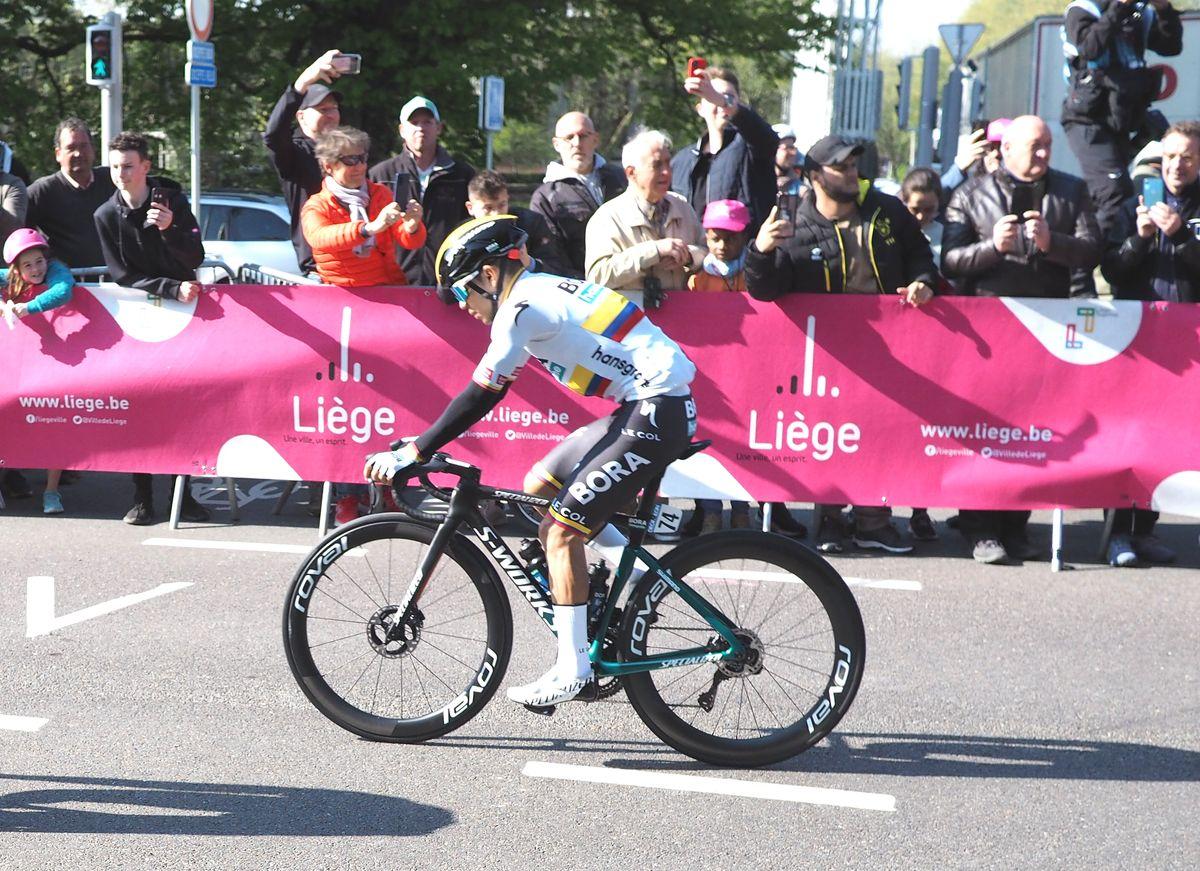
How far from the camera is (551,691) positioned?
5.08 m

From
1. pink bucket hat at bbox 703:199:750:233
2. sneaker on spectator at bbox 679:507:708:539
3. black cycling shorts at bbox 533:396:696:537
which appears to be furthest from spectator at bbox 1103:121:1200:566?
black cycling shorts at bbox 533:396:696:537

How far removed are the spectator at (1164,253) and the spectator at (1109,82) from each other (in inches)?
46.3

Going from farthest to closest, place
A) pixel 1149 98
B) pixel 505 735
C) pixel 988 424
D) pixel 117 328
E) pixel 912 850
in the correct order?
pixel 1149 98
pixel 117 328
pixel 988 424
pixel 505 735
pixel 912 850

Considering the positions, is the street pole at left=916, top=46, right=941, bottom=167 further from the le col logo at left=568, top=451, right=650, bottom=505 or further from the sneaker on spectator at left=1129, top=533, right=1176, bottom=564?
the le col logo at left=568, top=451, right=650, bottom=505

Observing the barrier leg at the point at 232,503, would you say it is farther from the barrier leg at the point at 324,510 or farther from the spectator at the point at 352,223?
the spectator at the point at 352,223

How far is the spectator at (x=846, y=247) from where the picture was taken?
8.05 metres

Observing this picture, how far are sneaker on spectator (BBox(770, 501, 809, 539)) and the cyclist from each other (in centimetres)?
376

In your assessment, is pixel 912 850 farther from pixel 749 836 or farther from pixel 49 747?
pixel 49 747

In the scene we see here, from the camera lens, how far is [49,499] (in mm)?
9188

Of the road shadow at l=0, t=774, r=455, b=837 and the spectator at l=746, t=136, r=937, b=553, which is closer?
the road shadow at l=0, t=774, r=455, b=837

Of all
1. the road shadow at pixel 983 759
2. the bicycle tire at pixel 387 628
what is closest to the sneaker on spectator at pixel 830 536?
the road shadow at pixel 983 759

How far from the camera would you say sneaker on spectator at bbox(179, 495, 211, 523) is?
29.5 ft

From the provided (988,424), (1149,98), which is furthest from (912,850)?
(1149,98)

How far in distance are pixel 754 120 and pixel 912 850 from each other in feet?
15.9
